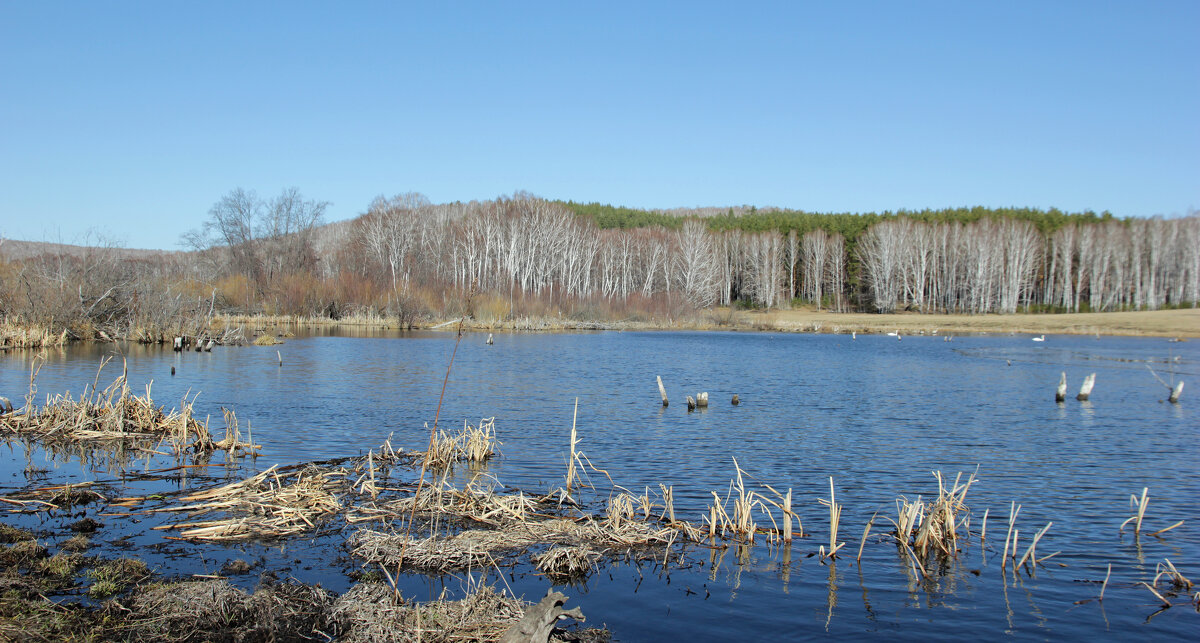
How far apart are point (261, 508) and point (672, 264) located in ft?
279

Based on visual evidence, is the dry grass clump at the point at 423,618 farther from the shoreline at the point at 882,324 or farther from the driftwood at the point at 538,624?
the shoreline at the point at 882,324

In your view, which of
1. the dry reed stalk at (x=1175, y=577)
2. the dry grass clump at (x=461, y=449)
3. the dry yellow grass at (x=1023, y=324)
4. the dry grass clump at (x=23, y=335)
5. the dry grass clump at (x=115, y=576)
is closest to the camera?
the dry grass clump at (x=115, y=576)

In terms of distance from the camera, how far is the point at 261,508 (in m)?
9.08

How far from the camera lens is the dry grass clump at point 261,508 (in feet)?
27.6

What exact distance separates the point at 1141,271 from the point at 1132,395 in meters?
83.8

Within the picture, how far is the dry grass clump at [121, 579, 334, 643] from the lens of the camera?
18.3 feet

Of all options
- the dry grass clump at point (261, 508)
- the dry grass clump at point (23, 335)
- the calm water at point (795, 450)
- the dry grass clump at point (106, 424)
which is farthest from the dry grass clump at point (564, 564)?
the dry grass clump at point (23, 335)

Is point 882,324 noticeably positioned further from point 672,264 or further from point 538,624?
point 538,624

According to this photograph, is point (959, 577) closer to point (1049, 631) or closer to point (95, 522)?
point (1049, 631)

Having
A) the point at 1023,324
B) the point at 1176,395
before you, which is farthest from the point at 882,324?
the point at 1176,395

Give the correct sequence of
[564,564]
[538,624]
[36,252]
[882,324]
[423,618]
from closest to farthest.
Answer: [538,624] → [423,618] → [564,564] → [882,324] → [36,252]

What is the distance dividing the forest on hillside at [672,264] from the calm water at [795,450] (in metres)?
25.0

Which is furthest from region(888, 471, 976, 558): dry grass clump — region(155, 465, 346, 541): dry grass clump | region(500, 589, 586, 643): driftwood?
region(155, 465, 346, 541): dry grass clump

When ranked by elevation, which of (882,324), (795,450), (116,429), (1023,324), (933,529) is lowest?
(795,450)
